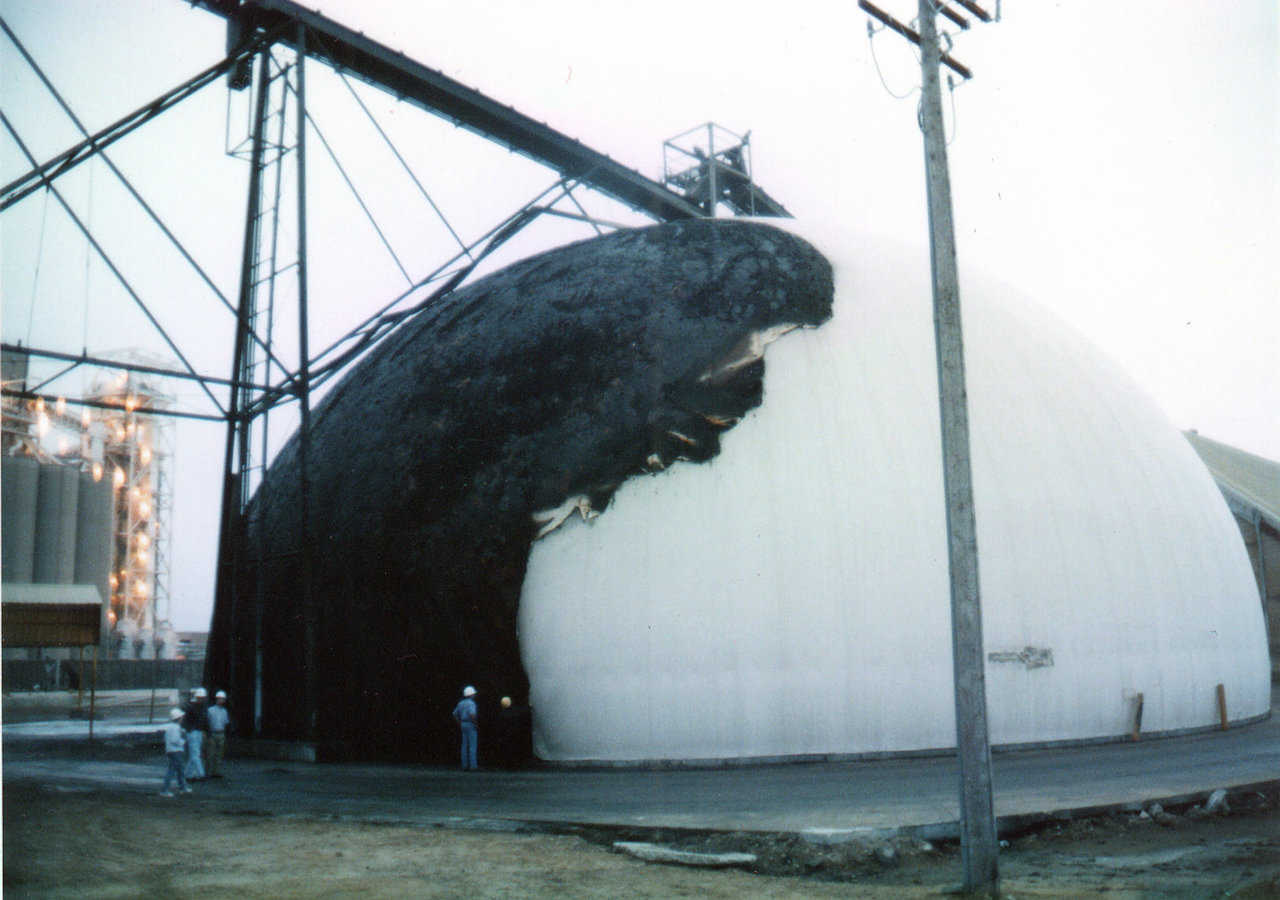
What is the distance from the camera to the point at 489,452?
61.6 ft

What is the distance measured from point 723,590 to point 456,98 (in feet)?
44.4

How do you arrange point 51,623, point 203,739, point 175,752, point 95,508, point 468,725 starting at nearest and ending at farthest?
point 175,752 < point 468,725 < point 203,739 < point 51,623 < point 95,508

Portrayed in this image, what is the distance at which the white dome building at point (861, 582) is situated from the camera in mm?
16797

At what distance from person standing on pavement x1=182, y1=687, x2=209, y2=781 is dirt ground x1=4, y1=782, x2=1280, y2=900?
473cm

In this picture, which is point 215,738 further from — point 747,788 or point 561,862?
point 561,862

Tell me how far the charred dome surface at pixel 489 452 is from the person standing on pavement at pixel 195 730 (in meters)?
2.34

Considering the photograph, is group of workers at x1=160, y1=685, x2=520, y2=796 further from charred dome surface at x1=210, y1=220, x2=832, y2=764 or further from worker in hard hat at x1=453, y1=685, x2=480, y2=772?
charred dome surface at x1=210, y1=220, x2=832, y2=764

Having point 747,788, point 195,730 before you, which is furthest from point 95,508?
point 747,788

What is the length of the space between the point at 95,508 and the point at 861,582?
2127 inches

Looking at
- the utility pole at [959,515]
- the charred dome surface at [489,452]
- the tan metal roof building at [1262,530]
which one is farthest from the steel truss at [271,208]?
the tan metal roof building at [1262,530]

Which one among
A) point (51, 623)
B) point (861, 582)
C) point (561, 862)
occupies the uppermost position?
point (861, 582)

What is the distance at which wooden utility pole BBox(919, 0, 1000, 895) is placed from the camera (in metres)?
8.90

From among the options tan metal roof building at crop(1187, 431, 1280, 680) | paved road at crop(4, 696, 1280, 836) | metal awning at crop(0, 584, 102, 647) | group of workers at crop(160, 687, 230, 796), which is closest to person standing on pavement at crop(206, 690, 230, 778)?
group of workers at crop(160, 687, 230, 796)

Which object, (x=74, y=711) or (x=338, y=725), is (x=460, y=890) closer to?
(x=338, y=725)
